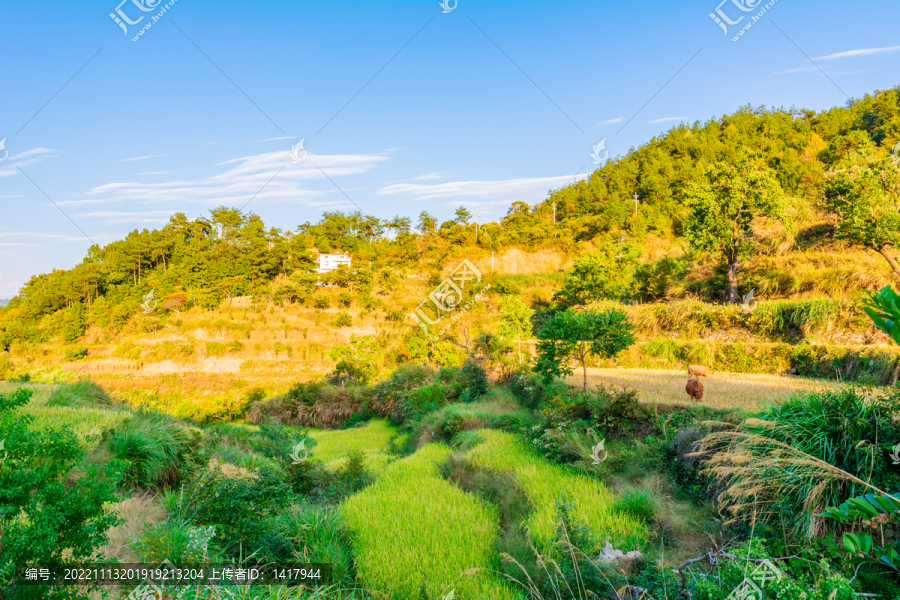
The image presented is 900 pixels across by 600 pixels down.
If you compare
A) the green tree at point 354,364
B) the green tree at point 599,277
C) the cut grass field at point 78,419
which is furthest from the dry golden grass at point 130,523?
the green tree at point 599,277

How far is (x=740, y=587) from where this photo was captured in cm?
268

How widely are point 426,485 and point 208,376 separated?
1184 inches

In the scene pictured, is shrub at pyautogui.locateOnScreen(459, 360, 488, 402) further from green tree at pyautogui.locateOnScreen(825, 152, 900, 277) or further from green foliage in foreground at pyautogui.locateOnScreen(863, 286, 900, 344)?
green tree at pyautogui.locateOnScreen(825, 152, 900, 277)

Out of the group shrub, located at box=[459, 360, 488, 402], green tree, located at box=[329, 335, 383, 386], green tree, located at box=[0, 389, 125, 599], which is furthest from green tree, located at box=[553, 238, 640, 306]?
green tree, located at box=[0, 389, 125, 599]

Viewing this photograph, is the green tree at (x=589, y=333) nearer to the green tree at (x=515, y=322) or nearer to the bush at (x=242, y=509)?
the bush at (x=242, y=509)

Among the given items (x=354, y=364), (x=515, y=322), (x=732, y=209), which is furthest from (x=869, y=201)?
(x=354, y=364)

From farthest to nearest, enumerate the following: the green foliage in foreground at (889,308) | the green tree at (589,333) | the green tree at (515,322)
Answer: the green tree at (515,322) → the green tree at (589,333) → the green foliage in foreground at (889,308)

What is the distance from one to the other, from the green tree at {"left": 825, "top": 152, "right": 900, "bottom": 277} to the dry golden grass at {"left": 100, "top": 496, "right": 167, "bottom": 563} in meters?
18.4

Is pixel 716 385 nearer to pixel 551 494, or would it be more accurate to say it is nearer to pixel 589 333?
pixel 589 333

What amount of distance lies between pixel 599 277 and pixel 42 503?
24089 millimetres

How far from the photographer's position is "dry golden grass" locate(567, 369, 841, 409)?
7230 millimetres

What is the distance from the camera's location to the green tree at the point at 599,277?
24391mm

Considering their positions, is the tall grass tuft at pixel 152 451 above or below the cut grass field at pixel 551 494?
above

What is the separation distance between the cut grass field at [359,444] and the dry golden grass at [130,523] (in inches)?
142
